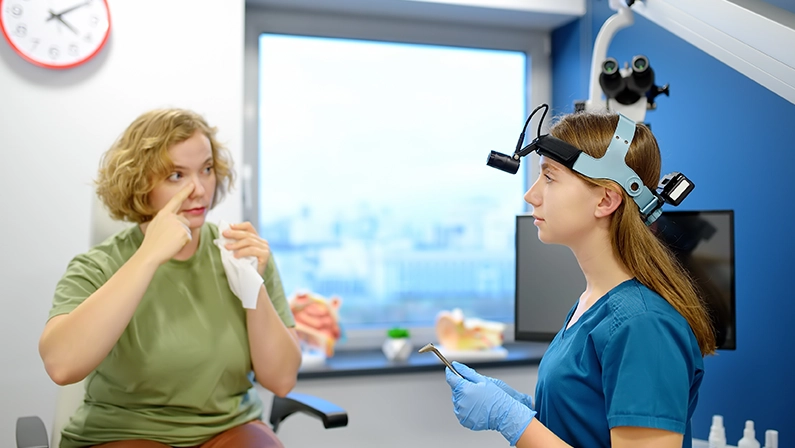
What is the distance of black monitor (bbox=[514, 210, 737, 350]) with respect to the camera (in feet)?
5.92

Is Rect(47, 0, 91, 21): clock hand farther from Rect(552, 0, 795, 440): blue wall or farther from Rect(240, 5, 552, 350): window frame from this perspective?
Rect(552, 0, 795, 440): blue wall

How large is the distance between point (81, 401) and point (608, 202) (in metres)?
1.36

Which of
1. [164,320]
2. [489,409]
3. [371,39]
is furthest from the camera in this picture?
[371,39]

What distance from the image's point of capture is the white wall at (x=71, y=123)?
2.13 metres

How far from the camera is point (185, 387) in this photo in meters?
1.53

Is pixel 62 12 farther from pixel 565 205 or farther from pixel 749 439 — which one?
pixel 749 439

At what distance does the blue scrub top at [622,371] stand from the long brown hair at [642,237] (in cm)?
2

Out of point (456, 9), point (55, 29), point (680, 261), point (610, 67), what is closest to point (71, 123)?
point (55, 29)

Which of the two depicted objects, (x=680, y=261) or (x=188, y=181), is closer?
(x=188, y=181)

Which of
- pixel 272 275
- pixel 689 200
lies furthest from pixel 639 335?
pixel 689 200

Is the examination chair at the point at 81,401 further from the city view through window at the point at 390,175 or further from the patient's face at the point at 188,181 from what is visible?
the city view through window at the point at 390,175

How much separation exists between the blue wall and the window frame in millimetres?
718

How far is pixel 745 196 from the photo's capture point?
2.00m

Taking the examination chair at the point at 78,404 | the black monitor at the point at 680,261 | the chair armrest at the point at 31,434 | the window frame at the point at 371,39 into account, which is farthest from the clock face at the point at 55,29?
the black monitor at the point at 680,261
